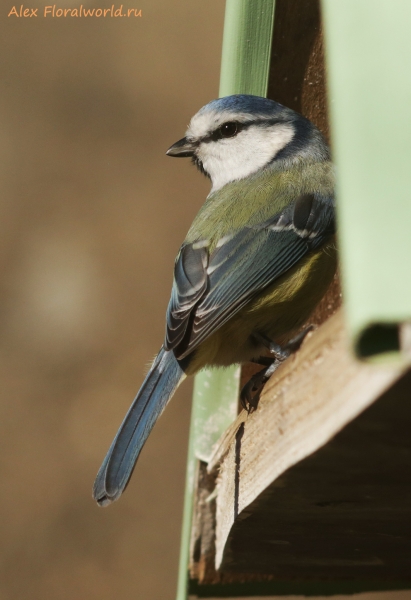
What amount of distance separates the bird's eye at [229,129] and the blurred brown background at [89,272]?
1.29 metres

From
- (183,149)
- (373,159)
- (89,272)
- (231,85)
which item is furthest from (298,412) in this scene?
(89,272)

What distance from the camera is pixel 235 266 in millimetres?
1651

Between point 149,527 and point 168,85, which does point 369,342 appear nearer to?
point 149,527

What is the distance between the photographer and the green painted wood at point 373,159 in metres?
0.74

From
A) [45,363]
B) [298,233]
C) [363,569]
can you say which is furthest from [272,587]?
[45,363]

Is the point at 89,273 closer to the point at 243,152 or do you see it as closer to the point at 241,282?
the point at 243,152

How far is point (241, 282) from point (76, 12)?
3.29m

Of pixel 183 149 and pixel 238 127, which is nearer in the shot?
pixel 238 127

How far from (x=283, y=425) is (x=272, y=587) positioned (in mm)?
878

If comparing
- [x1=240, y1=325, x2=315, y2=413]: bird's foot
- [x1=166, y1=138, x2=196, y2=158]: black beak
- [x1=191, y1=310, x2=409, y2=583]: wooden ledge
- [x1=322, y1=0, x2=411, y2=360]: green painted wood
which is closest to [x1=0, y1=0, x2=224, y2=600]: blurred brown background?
[x1=166, y1=138, x2=196, y2=158]: black beak

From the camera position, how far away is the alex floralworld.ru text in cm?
441

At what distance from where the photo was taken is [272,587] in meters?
1.89

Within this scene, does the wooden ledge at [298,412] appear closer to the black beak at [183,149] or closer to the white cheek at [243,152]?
the white cheek at [243,152]

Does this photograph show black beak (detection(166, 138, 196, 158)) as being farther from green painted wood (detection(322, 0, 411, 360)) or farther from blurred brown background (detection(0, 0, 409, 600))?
blurred brown background (detection(0, 0, 409, 600))
